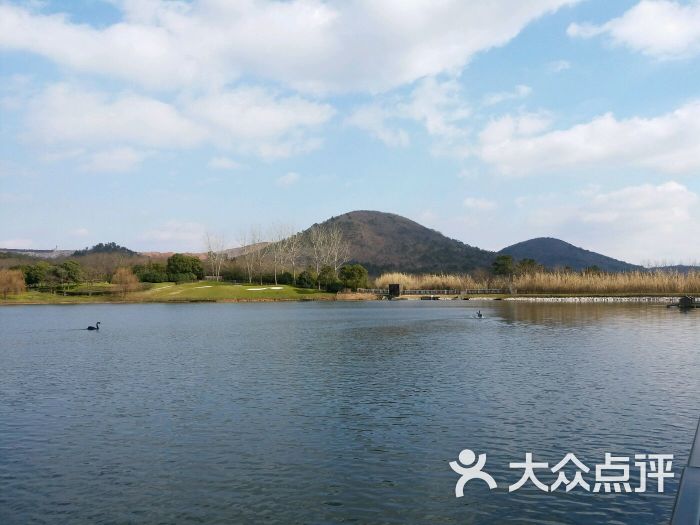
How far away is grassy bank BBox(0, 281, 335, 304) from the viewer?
337 ft

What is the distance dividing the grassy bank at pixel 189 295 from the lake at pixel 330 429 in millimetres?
73225

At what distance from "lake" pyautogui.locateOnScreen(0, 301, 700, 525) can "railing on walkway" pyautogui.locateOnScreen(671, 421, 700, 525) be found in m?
1.78

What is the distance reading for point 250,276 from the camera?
12725 centimetres

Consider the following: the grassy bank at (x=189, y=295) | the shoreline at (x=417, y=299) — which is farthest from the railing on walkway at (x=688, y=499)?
the grassy bank at (x=189, y=295)

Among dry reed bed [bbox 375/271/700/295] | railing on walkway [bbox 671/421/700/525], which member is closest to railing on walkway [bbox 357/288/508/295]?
dry reed bed [bbox 375/271/700/295]

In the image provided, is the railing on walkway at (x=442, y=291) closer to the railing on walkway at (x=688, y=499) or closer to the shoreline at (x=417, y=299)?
the shoreline at (x=417, y=299)

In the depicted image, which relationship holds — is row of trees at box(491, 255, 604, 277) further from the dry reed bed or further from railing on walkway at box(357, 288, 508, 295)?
railing on walkway at box(357, 288, 508, 295)

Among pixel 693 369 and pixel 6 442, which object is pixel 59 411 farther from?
pixel 693 369

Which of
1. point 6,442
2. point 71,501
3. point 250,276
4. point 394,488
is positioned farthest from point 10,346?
point 250,276

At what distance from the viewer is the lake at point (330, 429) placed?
1048 cm

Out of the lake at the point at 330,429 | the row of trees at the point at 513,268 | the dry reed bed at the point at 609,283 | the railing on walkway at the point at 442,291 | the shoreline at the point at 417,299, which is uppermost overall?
the row of trees at the point at 513,268

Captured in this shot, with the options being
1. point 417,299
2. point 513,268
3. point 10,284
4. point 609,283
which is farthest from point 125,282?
point 609,283

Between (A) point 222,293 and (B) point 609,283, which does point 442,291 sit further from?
(A) point 222,293

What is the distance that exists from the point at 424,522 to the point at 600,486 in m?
4.01
